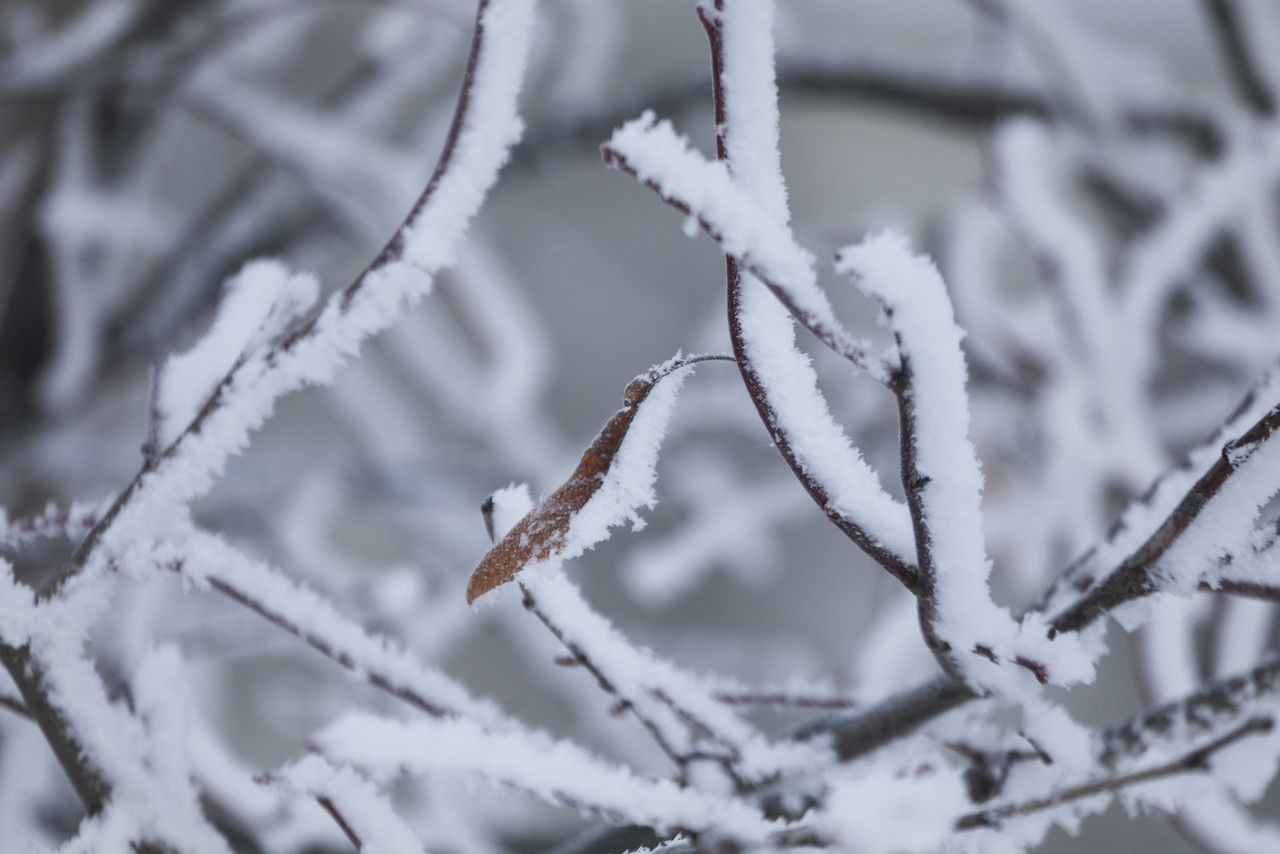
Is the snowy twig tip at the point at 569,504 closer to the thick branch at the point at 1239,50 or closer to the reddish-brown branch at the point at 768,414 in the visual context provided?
the reddish-brown branch at the point at 768,414

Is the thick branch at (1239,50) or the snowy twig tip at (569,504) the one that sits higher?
the thick branch at (1239,50)

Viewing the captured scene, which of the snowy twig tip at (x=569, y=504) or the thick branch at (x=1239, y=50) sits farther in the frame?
the thick branch at (x=1239, y=50)

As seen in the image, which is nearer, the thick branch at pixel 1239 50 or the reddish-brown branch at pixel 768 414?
the reddish-brown branch at pixel 768 414

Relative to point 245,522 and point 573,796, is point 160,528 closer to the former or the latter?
point 573,796

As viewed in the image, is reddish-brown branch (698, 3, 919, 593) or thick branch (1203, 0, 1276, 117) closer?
reddish-brown branch (698, 3, 919, 593)

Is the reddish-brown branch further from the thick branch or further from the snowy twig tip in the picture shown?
the thick branch

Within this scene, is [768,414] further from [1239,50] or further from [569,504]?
[1239,50]

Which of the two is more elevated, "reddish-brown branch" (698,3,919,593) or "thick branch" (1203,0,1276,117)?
"thick branch" (1203,0,1276,117)

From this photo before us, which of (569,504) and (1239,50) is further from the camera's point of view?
(1239,50)

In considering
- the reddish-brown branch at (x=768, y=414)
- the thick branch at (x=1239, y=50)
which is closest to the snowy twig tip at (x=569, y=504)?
the reddish-brown branch at (x=768, y=414)

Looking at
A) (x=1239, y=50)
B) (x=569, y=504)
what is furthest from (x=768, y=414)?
(x=1239, y=50)

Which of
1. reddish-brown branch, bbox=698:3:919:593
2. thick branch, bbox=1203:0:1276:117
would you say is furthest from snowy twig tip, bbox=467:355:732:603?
thick branch, bbox=1203:0:1276:117
